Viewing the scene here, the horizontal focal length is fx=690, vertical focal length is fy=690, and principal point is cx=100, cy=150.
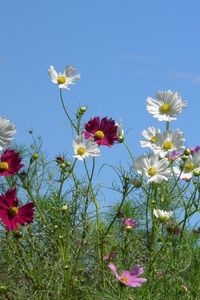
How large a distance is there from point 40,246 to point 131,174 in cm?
37

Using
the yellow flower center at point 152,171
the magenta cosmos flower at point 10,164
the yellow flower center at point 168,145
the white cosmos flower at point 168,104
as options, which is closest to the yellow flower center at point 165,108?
the white cosmos flower at point 168,104

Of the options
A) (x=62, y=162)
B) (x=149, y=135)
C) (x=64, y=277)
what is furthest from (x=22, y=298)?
(x=149, y=135)

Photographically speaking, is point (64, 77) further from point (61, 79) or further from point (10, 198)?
point (10, 198)

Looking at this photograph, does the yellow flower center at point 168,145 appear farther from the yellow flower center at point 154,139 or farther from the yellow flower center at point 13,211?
the yellow flower center at point 13,211

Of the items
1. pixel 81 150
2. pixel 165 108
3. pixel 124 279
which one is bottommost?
pixel 124 279

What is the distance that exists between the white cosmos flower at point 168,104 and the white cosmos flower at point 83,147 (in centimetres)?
26

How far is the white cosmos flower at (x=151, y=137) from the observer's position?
1.97m

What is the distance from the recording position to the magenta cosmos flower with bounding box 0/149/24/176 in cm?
176

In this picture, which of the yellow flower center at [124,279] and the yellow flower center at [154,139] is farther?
the yellow flower center at [154,139]

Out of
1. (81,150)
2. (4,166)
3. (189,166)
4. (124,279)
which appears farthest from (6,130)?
(189,166)

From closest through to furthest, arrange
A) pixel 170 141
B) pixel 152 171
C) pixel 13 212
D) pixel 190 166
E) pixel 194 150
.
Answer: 1. pixel 13 212
2. pixel 152 171
3. pixel 170 141
4. pixel 190 166
5. pixel 194 150

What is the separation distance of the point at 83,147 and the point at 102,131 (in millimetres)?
131

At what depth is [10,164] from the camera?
1775 mm

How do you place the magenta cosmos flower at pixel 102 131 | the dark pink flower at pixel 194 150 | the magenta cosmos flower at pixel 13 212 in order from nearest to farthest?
the magenta cosmos flower at pixel 13 212 < the magenta cosmos flower at pixel 102 131 < the dark pink flower at pixel 194 150
